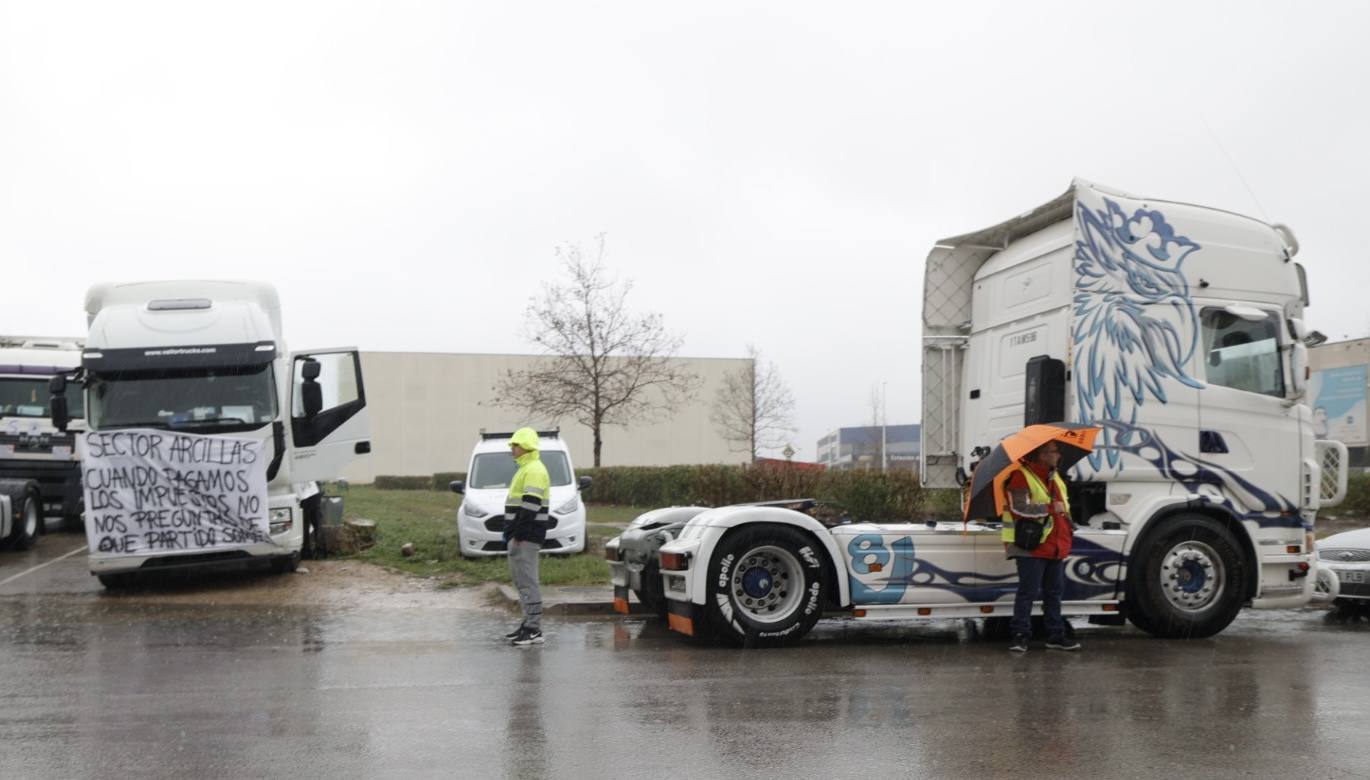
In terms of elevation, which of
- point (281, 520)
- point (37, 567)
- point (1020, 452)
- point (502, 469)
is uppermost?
point (1020, 452)

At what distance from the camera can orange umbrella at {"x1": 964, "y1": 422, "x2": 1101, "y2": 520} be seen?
30.5ft

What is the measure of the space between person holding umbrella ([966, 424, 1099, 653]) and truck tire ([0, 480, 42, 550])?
592 inches

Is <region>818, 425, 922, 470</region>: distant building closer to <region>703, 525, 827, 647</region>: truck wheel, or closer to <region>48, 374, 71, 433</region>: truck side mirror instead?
<region>48, 374, 71, 433</region>: truck side mirror

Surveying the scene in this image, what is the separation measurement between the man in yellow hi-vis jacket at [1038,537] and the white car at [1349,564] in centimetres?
338

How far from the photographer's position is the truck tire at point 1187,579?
33.2 feet

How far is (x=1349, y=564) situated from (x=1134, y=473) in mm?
3452

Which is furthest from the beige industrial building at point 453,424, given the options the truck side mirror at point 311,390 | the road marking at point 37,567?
the truck side mirror at point 311,390

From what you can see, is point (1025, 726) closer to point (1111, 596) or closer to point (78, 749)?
point (1111, 596)

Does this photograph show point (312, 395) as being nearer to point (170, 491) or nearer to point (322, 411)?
point (322, 411)

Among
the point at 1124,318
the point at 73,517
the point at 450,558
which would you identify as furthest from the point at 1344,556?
the point at 73,517

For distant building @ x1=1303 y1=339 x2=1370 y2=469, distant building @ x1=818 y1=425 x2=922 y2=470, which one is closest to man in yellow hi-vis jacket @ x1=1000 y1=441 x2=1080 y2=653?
distant building @ x1=1303 y1=339 x2=1370 y2=469

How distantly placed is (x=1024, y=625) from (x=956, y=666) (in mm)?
997

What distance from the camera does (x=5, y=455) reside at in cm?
2044

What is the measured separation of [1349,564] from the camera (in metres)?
11.9
